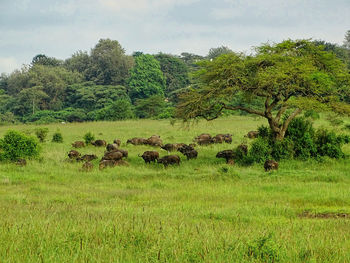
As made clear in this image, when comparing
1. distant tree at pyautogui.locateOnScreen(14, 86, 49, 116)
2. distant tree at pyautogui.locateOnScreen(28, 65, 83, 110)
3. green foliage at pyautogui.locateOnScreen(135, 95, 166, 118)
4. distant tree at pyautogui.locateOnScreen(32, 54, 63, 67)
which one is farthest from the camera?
distant tree at pyautogui.locateOnScreen(32, 54, 63, 67)

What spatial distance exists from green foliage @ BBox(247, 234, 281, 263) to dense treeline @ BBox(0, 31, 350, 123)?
48.4m

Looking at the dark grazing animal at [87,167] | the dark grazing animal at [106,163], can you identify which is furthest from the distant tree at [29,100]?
the dark grazing animal at [87,167]

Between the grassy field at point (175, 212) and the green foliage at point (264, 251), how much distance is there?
1 centimetres

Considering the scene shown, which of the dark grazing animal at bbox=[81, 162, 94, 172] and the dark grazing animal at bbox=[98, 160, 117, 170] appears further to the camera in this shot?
the dark grazing animal at bbox=[98, 160, 117, 170]

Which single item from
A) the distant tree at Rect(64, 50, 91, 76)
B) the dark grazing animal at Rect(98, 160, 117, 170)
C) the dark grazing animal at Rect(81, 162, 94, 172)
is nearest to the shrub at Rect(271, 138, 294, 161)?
the dark grazing animal at Rect(98, 160, 117, 170)

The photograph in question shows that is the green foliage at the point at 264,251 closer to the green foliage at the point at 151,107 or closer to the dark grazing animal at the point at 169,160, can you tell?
the dark grazing animal at the point at 169,160

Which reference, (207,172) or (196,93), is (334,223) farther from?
(196,93)

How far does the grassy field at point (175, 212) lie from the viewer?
4062mm

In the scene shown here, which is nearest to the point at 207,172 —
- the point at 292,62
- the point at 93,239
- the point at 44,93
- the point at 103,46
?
the point at 292,62

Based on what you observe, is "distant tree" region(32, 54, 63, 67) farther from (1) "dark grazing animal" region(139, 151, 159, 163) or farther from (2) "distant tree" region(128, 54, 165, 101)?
(1) "dark grazing animal" region(139, 151, 159, 163)

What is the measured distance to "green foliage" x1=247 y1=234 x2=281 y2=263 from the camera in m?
3.96

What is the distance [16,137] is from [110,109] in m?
38.6

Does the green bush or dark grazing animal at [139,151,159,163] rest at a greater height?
the green bush

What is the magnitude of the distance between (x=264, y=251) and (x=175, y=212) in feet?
12.6
